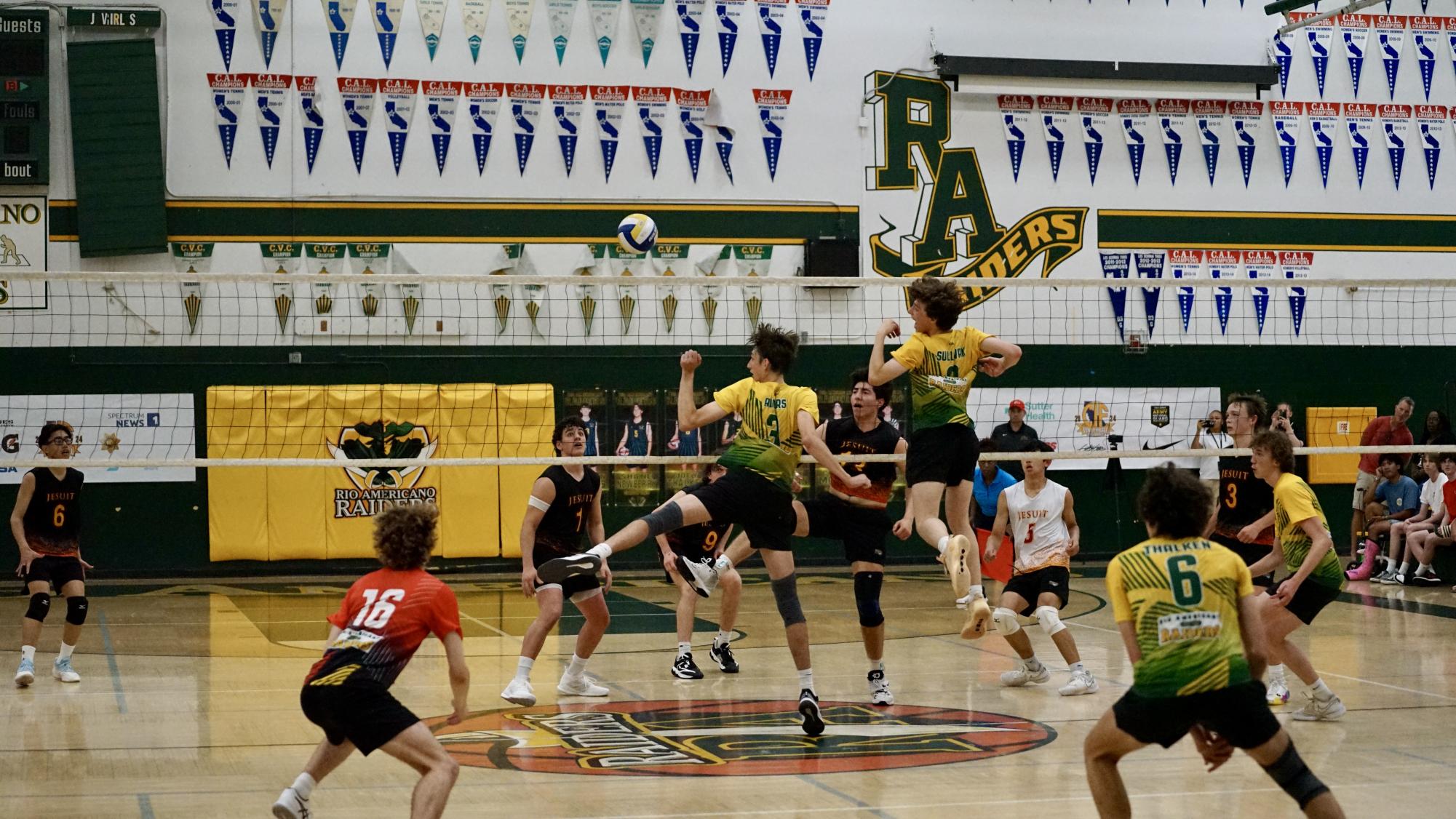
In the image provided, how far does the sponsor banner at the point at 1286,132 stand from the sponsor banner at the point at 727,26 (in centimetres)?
706

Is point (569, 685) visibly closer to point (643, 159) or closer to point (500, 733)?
point (500, 733)

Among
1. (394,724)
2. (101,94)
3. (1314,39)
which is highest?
(1314,39)

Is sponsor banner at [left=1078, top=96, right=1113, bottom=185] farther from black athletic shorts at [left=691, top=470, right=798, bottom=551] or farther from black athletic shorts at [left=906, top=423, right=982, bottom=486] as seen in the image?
black athletic shorts at [left=691, top=470, right=798, bottom=551]

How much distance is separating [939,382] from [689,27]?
1078 centimetres

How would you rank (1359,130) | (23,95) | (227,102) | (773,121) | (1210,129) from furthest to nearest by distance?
(1359,130), (1210,129), (773,121), (227,102), (23,95)

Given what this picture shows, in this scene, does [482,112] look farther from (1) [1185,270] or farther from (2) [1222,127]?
(2) [1222,127]

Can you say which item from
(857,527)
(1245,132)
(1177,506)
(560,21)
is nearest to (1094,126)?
(1245,132)

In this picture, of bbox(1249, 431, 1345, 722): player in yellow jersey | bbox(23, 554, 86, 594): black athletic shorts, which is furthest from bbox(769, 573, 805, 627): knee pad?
bbox(23, 554, 86, 594): black athletic shorts

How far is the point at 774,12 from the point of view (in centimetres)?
1745

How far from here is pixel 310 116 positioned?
1642 cm

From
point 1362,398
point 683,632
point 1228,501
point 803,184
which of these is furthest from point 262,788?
point 1362,398

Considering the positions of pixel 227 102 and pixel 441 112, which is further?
pixel 441 112

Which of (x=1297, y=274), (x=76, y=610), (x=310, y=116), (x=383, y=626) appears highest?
(x=310, y=116)

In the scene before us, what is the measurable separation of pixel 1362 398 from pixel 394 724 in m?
16.7
